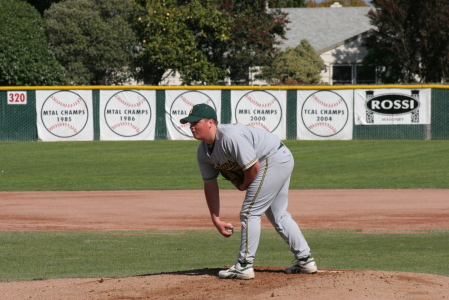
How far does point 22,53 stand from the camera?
30.6 m

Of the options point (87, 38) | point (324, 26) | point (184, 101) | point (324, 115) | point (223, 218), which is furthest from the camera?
point (324, 26)

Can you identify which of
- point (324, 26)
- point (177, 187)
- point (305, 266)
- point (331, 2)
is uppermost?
point (331, 2)

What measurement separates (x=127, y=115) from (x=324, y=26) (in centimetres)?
2384

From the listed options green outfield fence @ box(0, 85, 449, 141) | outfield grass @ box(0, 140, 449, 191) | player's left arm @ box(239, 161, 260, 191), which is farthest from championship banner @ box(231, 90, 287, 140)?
player's left arm @ box(239, 161, 260, 191)

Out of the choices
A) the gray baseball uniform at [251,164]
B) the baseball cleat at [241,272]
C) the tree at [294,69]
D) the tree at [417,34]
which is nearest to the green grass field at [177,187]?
the baseball cleat at [241,272]

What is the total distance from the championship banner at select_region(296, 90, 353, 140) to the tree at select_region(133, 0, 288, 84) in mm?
9766

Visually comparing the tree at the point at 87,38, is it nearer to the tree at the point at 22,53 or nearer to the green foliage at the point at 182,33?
the green foliage at the point at 182,33

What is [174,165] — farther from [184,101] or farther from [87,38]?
[87,38]

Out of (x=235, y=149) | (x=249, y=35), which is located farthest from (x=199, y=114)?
(x=249, y=35)

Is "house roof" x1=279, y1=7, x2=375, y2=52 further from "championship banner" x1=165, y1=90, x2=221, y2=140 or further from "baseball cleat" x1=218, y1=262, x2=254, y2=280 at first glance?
"baseball cleat" x1=218, y1=262, x2=254, y2=280

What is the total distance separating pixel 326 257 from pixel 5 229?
5764 millimetres

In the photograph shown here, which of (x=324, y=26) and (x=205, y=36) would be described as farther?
(x=324, y=26)

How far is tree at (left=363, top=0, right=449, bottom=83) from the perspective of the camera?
33469 mm

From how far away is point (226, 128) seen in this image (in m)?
5.52
